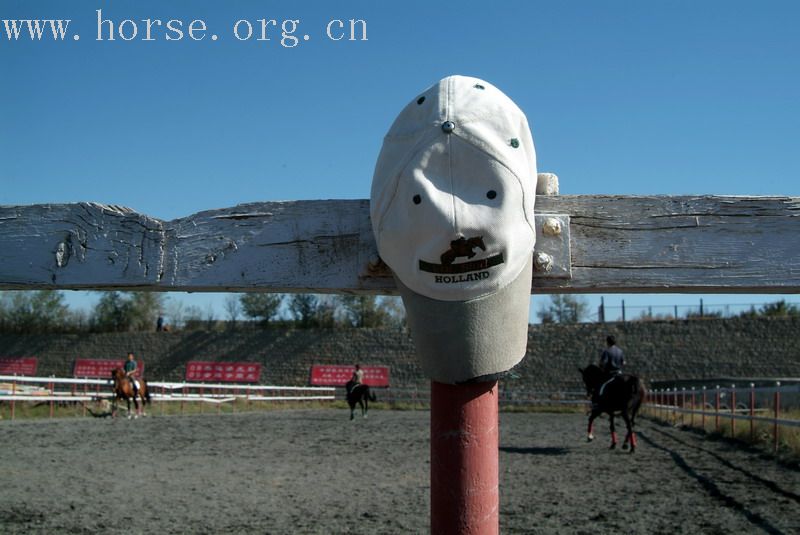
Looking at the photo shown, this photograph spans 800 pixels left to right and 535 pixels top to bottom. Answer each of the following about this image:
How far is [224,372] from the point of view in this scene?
105 feet

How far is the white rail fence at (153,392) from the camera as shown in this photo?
16656 mm

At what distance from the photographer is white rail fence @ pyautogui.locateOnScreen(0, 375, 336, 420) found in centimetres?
1666

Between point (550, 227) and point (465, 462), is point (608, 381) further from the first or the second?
point (465, 462)

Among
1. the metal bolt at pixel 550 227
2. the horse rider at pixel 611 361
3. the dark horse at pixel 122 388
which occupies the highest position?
the metal bolt at pixel 550 227

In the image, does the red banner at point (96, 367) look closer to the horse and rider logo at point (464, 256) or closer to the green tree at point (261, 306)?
the green tree at point (261, 306)

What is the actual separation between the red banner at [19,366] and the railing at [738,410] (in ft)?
86.0

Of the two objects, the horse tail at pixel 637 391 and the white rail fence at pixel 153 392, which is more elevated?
the horse tail at pixel 637 391

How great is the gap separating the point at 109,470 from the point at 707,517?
5453 millimetres

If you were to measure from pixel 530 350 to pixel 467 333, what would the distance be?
29.4 m

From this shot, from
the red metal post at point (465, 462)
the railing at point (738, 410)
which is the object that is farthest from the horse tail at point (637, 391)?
the red metal post at point (465, 462)

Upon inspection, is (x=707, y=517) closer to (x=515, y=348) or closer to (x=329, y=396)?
(x=515, y=348)

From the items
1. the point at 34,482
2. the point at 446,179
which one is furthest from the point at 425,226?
the point at 34,482

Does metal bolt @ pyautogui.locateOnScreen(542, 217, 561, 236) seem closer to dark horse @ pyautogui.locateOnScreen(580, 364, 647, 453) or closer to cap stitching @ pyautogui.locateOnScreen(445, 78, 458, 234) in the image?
cap stitching @ pyautogui.locateOnScreen(445, 78, 458, 234)

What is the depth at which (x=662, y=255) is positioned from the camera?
1.79 metres
